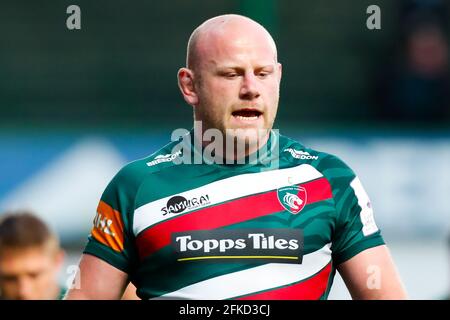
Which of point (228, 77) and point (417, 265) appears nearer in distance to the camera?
point (228, 77)

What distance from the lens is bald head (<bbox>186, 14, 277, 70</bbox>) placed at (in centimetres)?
394

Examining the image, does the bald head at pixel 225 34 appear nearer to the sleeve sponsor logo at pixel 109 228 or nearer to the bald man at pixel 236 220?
the bald man at pixel 236 220

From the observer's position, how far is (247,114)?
397 cm

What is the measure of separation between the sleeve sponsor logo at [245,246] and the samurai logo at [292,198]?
0.10 metres

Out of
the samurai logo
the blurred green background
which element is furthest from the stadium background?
the samurai logo

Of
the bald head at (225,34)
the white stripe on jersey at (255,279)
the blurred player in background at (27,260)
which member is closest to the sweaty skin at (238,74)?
the bald head at (225,34)

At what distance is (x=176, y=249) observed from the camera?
3916 mm

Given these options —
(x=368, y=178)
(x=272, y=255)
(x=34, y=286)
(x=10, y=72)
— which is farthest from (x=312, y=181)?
(x=10, y=72)

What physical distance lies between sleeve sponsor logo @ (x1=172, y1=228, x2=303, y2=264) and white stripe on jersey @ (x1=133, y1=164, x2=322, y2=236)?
152mm

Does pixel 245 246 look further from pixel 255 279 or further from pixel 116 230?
pixel 116 230

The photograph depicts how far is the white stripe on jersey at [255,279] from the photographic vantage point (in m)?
3.87

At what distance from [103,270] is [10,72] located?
24.0ft

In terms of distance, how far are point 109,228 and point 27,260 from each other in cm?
187

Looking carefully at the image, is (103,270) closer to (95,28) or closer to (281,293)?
(281,293)
